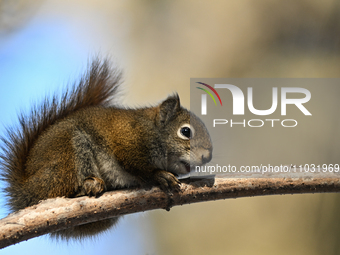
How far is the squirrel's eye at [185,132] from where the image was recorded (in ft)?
4.81

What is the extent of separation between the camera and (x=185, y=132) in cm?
149

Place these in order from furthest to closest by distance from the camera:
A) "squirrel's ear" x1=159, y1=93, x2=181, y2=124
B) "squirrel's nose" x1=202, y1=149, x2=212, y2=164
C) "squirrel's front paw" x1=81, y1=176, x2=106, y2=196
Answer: "squirrel's ear" x1=159, y1=93, x2=181, y2=124, "squirrel's nose" x1=202, y1=149, x2=212, y2=164, "squirrel's front paw" x1=81, y1=176, x2=106, y2=196

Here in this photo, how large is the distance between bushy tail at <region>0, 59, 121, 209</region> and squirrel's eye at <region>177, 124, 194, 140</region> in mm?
545

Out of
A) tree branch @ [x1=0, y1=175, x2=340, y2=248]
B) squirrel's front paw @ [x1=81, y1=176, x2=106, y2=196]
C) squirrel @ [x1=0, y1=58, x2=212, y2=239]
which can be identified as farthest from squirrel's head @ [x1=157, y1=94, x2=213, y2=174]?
squirrel's front paw @ [x1=81, y1=176, x2=106, y2=196]

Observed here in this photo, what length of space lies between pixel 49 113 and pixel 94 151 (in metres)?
0.40

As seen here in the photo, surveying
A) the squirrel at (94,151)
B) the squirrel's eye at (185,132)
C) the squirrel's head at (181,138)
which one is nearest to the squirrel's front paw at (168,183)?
the squirrel at (94,151)

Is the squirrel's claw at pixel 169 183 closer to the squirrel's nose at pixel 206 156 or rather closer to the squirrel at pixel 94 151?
the squirrel at pixel 94 151

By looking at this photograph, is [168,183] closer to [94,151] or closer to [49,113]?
[94,151]

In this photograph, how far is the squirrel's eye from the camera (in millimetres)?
1467

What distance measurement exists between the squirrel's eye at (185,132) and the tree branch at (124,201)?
235 mm

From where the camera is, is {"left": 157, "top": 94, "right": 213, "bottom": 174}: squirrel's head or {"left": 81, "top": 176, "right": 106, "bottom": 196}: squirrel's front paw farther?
{"left": 157, "top": 94, "right": 213, "bottom": 174}: squirrel's head

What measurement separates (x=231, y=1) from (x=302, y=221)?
2.19 metres

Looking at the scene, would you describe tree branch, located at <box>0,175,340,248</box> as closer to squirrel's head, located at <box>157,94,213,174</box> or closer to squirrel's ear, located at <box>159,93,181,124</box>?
squirrel's head, located at <box>157,94,213,174</box>

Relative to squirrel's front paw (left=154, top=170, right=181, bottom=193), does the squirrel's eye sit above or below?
above
